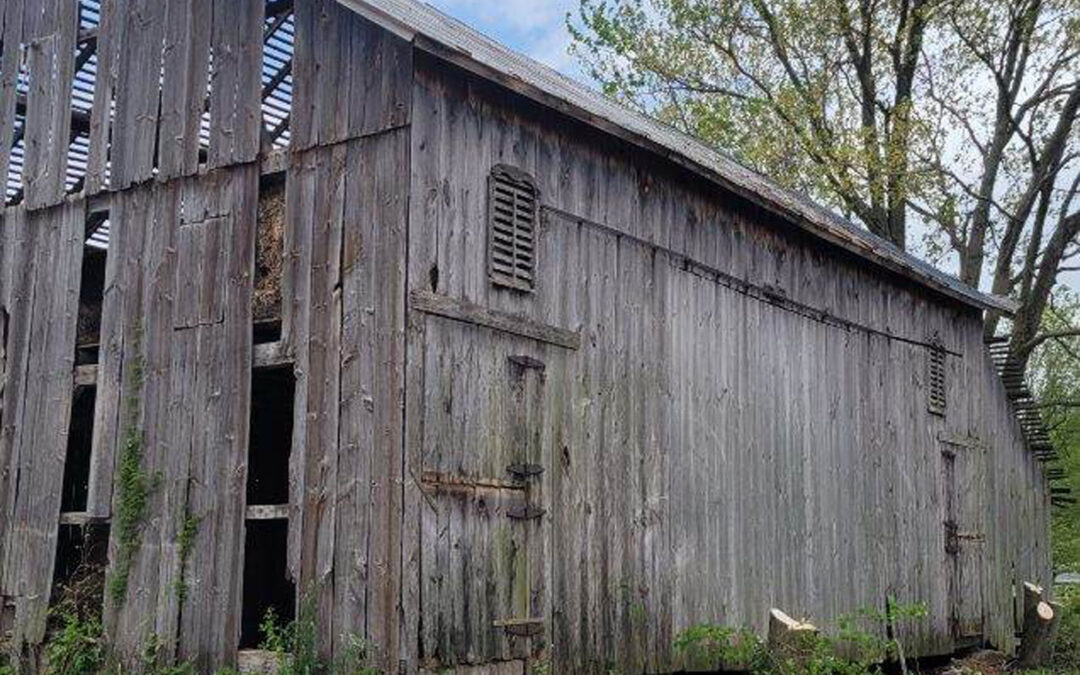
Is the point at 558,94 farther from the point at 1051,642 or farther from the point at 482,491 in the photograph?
the point at 1051,642

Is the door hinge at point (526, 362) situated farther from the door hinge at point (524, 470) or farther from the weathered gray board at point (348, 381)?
the weathered gray board at point (348, 381)

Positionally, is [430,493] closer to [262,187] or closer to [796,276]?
[262,187]

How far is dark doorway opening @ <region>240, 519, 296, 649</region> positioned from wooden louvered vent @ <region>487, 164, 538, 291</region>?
3.73m

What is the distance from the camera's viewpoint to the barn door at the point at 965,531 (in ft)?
57.1

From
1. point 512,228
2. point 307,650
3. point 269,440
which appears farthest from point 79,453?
point 512,228

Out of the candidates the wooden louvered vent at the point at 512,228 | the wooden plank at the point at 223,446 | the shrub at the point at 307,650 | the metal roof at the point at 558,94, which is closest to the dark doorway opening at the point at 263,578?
the wooden plank at the point at 223,446

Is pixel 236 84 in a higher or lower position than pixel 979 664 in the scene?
higher

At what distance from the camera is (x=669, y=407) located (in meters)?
12.0

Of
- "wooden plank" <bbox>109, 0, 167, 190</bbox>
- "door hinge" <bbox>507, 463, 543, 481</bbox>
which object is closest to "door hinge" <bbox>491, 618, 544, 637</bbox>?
"door hinge" <bbox>507, 463, 543, 481</bbox>

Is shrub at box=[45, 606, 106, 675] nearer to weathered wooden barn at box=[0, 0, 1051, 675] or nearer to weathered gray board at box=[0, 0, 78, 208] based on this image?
weathered wooden barn at box=[0, 0, 1051, 675]

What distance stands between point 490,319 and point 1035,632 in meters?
11.4

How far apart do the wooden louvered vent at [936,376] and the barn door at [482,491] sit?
8.56 metres

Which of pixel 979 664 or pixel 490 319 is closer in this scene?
pixel 490 319

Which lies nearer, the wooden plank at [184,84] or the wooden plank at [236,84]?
the wooden plank at [236,84]
